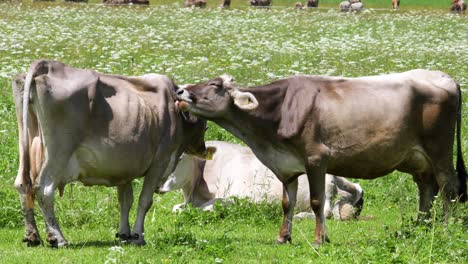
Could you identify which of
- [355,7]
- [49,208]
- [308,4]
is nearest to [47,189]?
[49,208]

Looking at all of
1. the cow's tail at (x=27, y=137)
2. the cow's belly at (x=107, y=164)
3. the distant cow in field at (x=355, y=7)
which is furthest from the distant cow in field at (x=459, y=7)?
the cow's tail at (x=27, y=137)

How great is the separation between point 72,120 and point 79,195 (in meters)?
3.26

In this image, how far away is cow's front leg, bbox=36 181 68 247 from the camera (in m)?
10.2

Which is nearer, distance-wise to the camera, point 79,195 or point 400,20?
point 79,195

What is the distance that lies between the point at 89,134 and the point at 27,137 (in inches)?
25.9

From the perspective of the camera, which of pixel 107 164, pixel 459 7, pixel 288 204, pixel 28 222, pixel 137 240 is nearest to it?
pixel 28 222

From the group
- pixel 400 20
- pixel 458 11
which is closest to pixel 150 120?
pixel 400 20

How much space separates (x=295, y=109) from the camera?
11.2 metres

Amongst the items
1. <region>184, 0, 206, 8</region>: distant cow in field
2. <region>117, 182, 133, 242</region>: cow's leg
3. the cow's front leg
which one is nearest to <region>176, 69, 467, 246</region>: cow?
<region>117, 182, 133, 242</region>: cow's leg

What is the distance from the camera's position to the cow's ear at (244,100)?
11.2 meters

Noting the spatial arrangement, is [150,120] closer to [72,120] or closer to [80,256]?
[72,120]

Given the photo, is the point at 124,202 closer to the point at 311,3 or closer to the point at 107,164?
the point at 107,164

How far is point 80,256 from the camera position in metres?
9.88

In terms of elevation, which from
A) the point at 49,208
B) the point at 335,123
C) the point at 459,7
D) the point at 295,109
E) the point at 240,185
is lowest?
the point at 459,7
